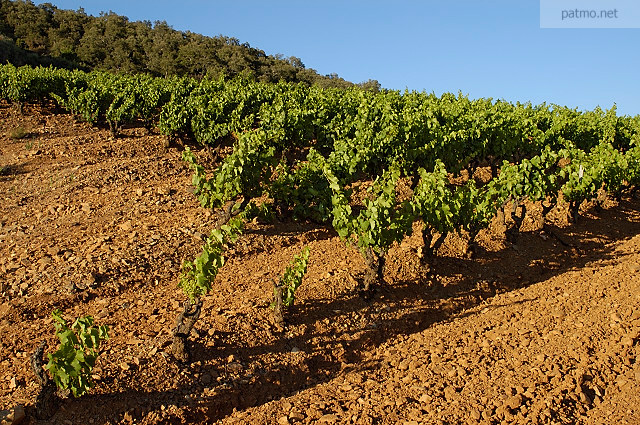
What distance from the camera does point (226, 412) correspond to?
5340 millimetres

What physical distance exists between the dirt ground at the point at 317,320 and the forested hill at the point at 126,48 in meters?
34.7

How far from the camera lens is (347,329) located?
6934 mm

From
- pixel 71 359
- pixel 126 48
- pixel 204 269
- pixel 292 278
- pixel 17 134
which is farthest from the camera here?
pixel 126 48

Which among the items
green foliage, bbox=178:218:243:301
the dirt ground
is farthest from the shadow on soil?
green foliage, bbox=178:218:243:301

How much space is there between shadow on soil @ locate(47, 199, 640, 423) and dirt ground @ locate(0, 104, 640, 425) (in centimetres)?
2

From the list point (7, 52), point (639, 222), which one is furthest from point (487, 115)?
point (7, 52)

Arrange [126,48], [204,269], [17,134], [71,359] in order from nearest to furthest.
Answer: [71,359], [204,269], [17,134], [126,48]

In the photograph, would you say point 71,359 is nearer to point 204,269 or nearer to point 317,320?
point 204,269

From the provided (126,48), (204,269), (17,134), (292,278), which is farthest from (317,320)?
(126,48)

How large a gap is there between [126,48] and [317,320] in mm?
48350

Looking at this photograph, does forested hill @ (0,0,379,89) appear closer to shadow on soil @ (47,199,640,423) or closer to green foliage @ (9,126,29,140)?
green foliage @ (9,126,29,140)

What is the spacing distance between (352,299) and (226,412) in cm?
286

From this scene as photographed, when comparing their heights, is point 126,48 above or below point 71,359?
above

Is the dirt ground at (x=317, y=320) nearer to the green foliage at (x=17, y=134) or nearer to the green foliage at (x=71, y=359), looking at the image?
the green foliage at (x=71, y=359)
